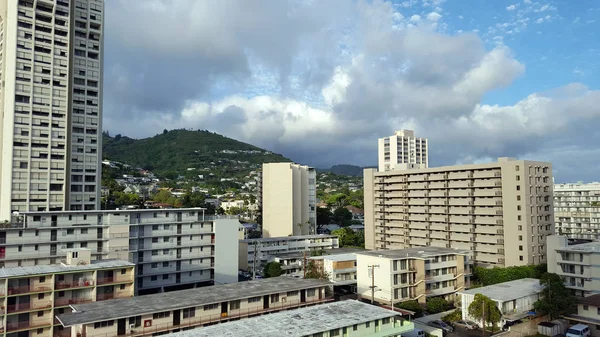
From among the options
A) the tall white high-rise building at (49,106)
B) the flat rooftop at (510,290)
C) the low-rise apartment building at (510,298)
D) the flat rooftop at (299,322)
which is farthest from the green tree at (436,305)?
the tall white high-rise building at (49,106)

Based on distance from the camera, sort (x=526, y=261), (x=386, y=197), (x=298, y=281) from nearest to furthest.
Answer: (x=298, y=281), (x=526, y=261), (x=386, y=197)

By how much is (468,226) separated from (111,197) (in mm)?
118358

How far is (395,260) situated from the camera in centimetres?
5562

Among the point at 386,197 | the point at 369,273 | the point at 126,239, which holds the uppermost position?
the point at 386,197

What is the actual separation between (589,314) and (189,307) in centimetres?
4674

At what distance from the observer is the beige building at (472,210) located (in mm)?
70875

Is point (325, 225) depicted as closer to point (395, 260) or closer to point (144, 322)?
point (395, 260)

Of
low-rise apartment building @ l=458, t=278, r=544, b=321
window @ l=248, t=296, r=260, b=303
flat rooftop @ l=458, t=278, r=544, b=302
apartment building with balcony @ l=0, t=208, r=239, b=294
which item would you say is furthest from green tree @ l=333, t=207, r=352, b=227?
window @ l=248, t=296, r=260, b=303

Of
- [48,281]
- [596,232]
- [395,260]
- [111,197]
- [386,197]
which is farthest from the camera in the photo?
[111,197]

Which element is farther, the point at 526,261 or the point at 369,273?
the point at 526,261

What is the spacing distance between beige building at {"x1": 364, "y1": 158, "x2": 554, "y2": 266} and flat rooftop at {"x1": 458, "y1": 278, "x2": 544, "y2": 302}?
44.9 ft

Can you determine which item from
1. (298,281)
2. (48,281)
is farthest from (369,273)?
(48,281)

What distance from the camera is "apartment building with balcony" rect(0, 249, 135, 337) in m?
39.6

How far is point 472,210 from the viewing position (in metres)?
78.2
